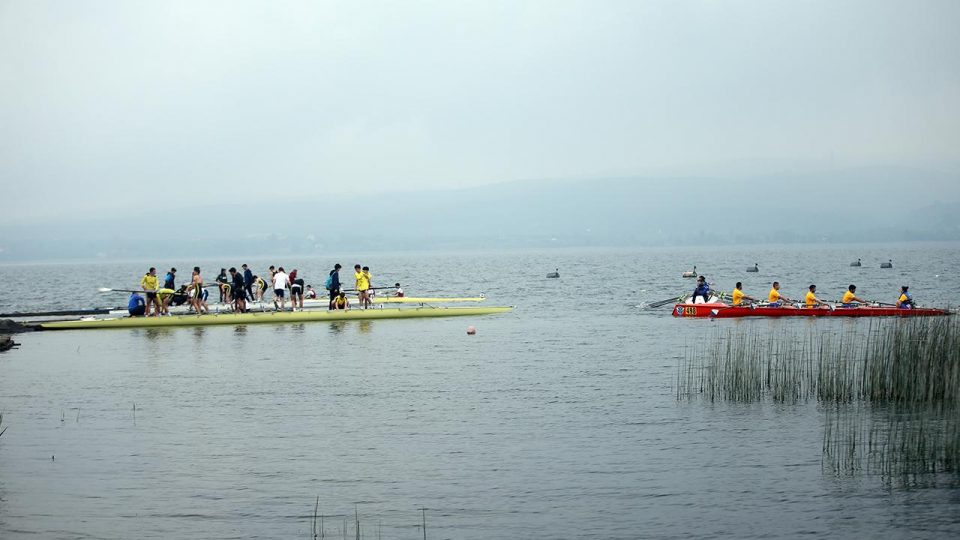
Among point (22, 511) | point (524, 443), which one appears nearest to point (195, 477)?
point (22, 511)

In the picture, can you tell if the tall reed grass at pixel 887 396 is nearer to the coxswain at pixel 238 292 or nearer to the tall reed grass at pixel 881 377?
the tall reed grass at pixel 881 377

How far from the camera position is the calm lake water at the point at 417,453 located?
13.9 metres

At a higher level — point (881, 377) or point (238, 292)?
point (238, 292)

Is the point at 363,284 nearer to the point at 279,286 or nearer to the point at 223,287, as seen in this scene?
the point at 279,286

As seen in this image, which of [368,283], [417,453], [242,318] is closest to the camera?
[417,453]

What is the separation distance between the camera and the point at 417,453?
1800cm

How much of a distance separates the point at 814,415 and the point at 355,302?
2844cm

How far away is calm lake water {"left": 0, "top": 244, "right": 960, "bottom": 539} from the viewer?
13891 mm

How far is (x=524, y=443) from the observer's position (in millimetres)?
18562

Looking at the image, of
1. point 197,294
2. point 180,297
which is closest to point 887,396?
point 197,294

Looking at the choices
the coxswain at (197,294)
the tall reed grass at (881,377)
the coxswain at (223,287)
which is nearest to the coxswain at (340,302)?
the coxswain at (223,287)

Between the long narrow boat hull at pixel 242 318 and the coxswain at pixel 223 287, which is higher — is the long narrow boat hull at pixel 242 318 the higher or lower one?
the lower one

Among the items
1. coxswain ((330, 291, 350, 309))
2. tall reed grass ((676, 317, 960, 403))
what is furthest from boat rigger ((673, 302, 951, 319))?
tall reed grass ((676, 317, 960, 403))

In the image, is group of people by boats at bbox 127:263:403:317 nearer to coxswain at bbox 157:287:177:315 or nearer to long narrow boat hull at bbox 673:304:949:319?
coxswain at bbox 157:287:177:315
